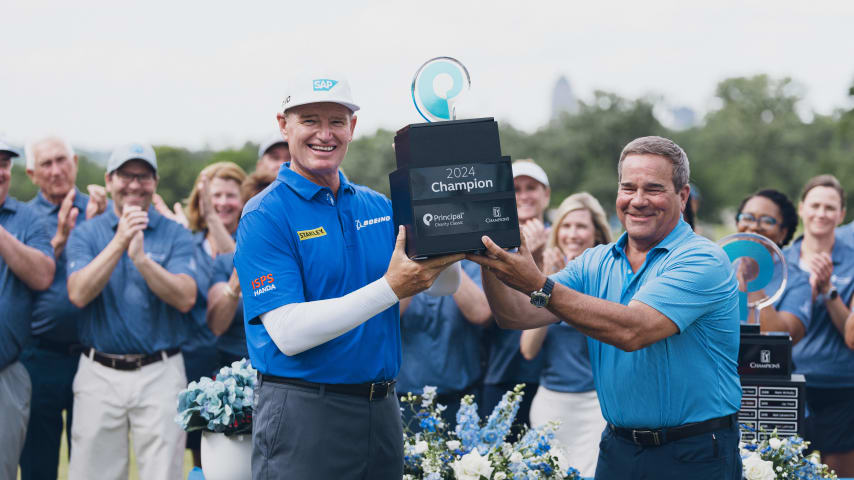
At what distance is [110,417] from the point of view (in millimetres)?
5656

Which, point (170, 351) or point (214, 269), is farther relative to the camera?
point (214, 269)

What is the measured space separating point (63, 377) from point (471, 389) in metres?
2.98

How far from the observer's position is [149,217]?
614 centimetres

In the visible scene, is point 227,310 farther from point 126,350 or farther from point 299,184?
point 299,184

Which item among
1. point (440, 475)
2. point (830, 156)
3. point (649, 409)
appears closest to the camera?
point (649, 409)

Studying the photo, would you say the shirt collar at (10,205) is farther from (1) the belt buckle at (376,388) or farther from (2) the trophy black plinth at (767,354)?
(2) the trophy black plinth at (767,354)

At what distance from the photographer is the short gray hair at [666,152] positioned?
3705mm

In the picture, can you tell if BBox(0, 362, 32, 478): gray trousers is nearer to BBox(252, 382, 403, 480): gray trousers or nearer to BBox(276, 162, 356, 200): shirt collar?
BBox(252, 382, 403, 480): gray trousers

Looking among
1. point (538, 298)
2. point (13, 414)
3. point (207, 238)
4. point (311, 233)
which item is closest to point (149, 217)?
point (207, 238)

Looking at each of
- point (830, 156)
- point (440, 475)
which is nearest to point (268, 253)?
point (440, 475)

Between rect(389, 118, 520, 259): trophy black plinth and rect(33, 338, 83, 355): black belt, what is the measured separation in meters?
3.87

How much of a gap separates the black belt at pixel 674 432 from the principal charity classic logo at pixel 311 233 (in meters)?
1.60

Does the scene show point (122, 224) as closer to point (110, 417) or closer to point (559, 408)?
point (110, 417)

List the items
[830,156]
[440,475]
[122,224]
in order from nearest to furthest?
[440,475] → [122,224] → [830,156]
